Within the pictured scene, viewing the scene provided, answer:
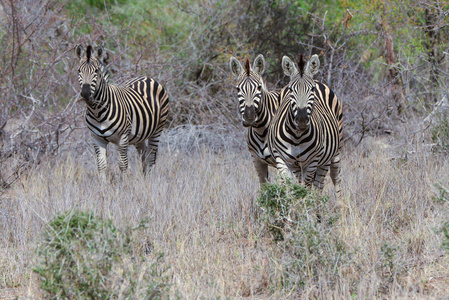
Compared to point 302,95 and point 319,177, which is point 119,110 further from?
point 302,95

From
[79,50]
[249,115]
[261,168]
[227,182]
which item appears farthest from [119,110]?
[249,115]

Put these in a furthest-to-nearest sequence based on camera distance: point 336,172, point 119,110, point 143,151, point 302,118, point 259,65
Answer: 1. point 143,151
2. point 119,110
3. point 336,172
4. point 259,65
5. point 302,118

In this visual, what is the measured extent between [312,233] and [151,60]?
807 cm

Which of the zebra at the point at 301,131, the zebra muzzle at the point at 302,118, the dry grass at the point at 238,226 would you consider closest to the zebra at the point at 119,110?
the dry grass at the point at 238,226

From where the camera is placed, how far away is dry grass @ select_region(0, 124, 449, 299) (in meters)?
3.91

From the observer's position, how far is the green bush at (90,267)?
3316mm

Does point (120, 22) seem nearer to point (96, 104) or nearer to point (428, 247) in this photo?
point (96, 104)

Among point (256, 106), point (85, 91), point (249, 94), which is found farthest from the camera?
point (85, 91)

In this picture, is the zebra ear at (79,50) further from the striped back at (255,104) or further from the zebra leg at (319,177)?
the zebra leg at (319,177)

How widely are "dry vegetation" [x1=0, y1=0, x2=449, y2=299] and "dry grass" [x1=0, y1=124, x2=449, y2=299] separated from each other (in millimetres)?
22

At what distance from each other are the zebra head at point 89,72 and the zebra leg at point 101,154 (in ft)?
2.15

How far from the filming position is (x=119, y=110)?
7.57 m

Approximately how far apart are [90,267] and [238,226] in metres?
2.24

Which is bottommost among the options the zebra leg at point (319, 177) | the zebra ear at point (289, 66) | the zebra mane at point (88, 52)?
the zebra leg at point (319, 177)
